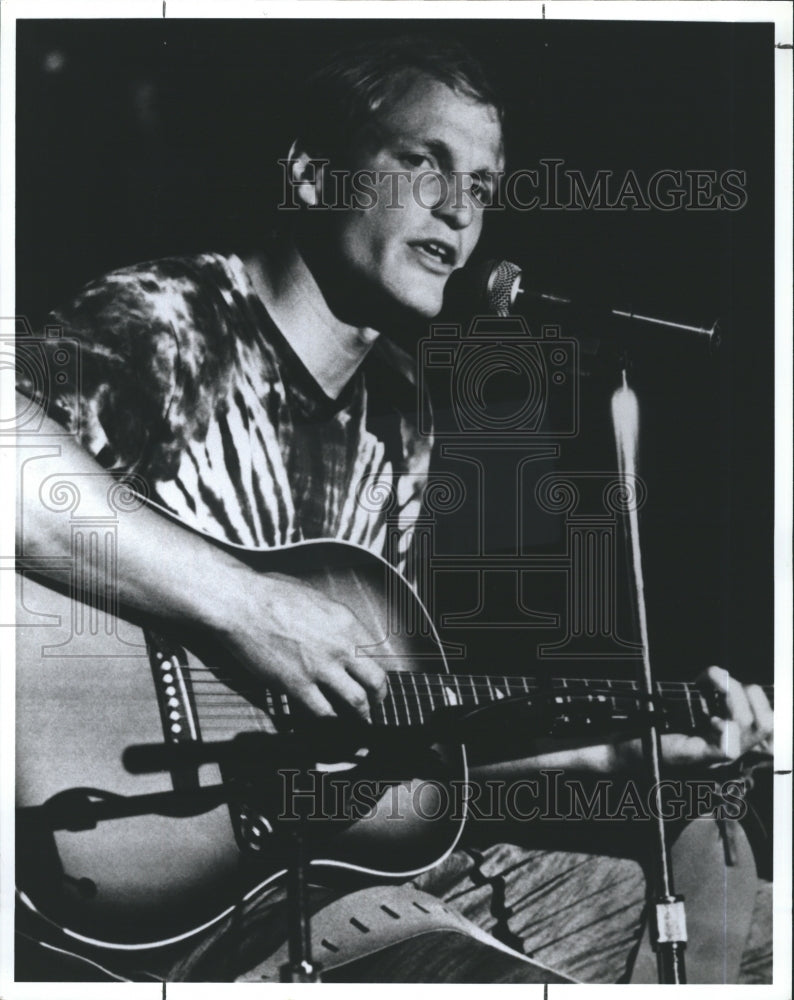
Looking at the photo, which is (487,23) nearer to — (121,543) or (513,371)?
(513,371)

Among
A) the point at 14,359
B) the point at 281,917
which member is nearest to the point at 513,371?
the point at 14,359

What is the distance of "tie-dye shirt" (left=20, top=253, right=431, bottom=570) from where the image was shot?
2656 mm

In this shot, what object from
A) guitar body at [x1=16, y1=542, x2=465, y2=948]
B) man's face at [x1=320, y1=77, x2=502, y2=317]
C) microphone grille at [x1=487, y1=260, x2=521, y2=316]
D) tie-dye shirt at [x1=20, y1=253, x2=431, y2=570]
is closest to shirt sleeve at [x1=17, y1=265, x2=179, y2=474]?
tie-dye shirt at [x1=20, y1=253, x2=431, y2=570]

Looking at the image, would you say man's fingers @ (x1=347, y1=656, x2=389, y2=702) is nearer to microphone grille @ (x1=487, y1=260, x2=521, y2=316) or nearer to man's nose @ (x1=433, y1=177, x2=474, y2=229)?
microphone grille @ (x1=487, y1=260, x2=521, y2=316)

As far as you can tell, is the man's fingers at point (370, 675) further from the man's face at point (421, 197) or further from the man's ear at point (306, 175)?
the man's ear at point (306, 175)

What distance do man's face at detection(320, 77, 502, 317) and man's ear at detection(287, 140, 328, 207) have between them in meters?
0.08

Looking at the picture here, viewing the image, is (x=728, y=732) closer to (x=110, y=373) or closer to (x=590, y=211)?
(x=590, y=211)

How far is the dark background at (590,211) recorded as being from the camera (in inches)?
107

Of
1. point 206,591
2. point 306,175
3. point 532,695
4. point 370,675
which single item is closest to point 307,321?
point 306,175

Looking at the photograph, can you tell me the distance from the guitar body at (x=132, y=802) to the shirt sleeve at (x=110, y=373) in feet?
1.33

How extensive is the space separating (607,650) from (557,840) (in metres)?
0.51

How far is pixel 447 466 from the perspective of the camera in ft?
9.03

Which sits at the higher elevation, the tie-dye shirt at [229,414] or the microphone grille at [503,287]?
the microphone grille at [503,287]

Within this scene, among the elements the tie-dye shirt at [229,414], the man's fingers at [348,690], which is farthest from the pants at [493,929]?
the tie-dye shirt at [229,414]
